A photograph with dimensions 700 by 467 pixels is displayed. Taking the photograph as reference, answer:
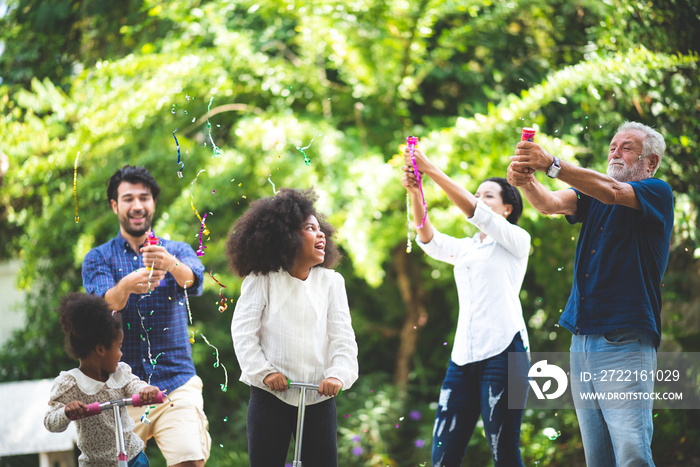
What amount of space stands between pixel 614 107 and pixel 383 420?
2868 mm

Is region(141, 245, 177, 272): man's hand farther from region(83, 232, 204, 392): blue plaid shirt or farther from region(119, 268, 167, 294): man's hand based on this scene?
region(83, 232, 204, 392): blue plaid shirt

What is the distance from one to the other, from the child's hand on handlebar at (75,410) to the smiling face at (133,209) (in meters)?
0.83

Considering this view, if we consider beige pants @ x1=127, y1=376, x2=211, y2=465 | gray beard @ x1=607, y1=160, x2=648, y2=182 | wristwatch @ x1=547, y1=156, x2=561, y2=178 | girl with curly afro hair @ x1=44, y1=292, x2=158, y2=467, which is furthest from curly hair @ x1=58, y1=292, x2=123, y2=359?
gray beard @ x1=607, y1=160, x2=648, y2=182

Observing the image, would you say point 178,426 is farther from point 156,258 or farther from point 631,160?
point 631,160

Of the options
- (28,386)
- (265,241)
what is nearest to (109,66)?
(28,386)

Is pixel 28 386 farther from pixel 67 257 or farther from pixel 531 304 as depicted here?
pixel 531 304

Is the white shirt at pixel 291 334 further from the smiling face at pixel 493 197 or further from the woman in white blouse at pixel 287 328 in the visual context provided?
the smiling face at pixel 493 197

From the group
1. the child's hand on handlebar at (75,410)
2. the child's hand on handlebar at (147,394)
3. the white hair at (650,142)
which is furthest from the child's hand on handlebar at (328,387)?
the white hair at (650,142)

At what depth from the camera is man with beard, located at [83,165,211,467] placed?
106 inches

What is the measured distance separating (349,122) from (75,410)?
138 inches

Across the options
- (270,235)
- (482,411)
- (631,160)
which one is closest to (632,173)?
(631,160)

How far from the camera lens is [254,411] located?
236cm

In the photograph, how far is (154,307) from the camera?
2.85m

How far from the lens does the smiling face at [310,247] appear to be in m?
2.46
